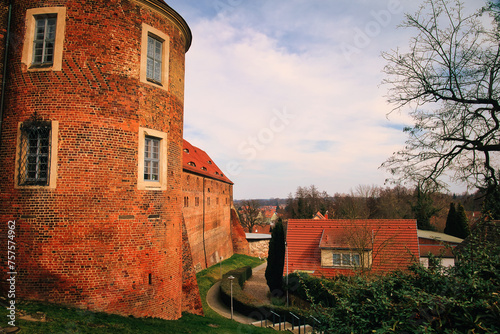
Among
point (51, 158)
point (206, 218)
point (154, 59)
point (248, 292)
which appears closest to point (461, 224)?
point (248, 292)

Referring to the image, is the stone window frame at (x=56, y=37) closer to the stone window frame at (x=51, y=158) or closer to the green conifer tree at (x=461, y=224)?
the stone window frame at (x=51, y=158)

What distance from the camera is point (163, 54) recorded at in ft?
33.2

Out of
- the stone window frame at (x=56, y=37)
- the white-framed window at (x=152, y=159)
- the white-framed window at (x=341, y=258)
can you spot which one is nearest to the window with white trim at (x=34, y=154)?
the stone window frame at (x=56, y=37)

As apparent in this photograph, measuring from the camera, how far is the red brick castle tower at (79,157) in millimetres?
7914

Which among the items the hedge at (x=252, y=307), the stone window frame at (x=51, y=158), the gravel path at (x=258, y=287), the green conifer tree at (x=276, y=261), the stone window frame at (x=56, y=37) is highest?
the stone window frame at (x=56, y=37)

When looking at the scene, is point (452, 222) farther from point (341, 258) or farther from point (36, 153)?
point (36, 153)

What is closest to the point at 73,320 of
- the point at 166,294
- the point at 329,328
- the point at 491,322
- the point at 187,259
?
the point at 166,294

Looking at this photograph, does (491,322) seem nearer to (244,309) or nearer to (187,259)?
(187,259)

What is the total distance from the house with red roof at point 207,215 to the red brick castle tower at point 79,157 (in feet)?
48.3

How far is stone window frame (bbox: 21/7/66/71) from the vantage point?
328 inches

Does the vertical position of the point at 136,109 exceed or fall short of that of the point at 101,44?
it falls short

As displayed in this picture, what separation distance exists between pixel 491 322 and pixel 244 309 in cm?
1747

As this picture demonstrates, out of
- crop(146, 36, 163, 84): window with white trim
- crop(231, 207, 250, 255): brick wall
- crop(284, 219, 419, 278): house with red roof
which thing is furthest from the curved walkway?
crop(146, 36, 163, 84): window with white trim

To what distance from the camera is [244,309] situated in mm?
18922
